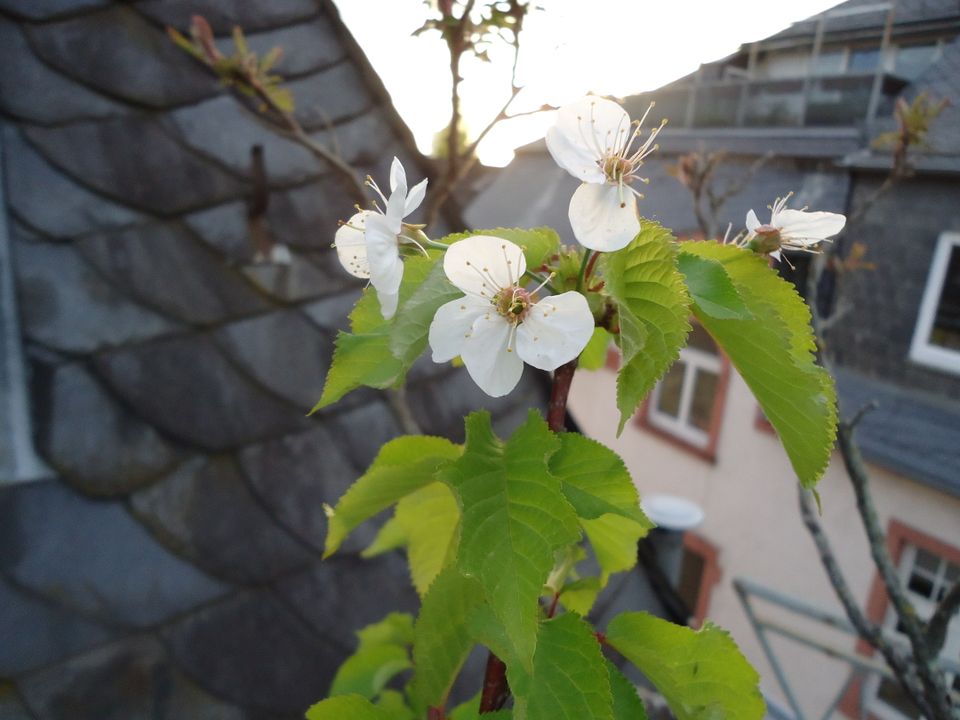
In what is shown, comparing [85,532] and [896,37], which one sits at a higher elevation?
[896,37]

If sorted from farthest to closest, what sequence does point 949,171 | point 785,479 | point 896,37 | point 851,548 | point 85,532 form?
point 785,479 → point 851,548 → point 896,37 → point 949,171 → point 85,532

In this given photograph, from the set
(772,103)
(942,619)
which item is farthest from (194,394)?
(772,103)

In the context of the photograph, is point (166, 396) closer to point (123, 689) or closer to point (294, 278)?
point (294, 278)

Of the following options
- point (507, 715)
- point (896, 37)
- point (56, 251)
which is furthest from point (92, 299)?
point (896, 37)

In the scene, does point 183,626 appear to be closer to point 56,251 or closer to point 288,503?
point 288,503

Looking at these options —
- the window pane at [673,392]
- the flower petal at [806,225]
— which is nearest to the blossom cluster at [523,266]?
the flower petal at [806,225]

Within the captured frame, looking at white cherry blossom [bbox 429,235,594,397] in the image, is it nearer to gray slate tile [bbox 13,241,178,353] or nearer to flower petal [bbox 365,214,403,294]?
flower petal [bbox 365,214,403,294]

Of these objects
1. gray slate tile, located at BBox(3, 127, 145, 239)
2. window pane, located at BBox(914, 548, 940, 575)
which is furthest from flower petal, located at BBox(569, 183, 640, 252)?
window pane, located at BBox(914, 548, 940, 575)

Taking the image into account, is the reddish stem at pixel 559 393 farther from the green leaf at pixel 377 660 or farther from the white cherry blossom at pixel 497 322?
the green leaf at pixel 377 660
